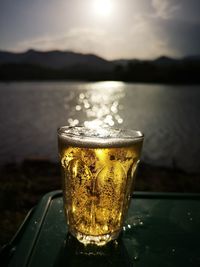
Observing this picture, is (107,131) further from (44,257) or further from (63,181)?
(44,257)

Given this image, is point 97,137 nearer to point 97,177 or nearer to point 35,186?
point 97,177

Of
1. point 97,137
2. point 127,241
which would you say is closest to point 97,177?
point 97,137

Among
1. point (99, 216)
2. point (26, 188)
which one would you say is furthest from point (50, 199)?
point (26, 188)

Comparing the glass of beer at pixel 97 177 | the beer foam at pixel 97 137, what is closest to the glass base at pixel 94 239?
the glass of beer at pixel 97 177

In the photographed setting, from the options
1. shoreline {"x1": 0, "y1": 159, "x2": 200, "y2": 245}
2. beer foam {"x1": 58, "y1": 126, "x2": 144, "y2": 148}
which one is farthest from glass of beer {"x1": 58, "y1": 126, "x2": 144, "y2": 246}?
shoreline {"x1": 0, "y1": 159, "x2": 200, "y2": 245}

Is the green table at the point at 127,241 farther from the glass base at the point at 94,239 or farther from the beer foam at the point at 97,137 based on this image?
the beer foam at the point at 97,137

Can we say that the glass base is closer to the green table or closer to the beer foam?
the green table

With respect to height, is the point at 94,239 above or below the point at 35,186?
above
